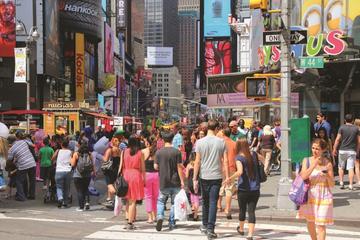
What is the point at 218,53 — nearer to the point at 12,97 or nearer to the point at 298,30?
the point at 12,97

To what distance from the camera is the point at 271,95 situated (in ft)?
42.5

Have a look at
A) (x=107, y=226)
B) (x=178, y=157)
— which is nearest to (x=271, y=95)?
(x=178, y=157)

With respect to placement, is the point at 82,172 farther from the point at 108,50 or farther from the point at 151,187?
the point at 108,50

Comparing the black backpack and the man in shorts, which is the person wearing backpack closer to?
the black backpack

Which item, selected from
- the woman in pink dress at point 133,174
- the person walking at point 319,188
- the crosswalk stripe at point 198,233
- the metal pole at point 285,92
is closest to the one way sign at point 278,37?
the metal pole at point 285,92

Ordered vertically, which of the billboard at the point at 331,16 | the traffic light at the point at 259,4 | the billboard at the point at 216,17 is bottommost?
the traffic light at the point at 259,4

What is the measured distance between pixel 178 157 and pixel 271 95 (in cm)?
381

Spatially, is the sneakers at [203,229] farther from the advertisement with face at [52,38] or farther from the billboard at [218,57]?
the billboard at [218,57]

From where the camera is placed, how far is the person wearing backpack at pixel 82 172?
492 inches

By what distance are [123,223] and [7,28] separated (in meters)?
37.6

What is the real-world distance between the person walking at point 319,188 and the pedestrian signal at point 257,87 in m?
4.50

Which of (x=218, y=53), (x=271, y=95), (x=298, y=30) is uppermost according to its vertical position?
(x=218, y=53)

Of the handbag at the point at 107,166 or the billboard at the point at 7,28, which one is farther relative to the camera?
the billboard at the point at 7,28

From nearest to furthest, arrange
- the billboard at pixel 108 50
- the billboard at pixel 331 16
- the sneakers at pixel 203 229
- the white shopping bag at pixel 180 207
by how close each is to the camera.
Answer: the sneakers at pixel 203 229 → the white shopping bag at pixel 180 207 → the billboard at pixel 331 16 → the billboard at pixel 108 50
